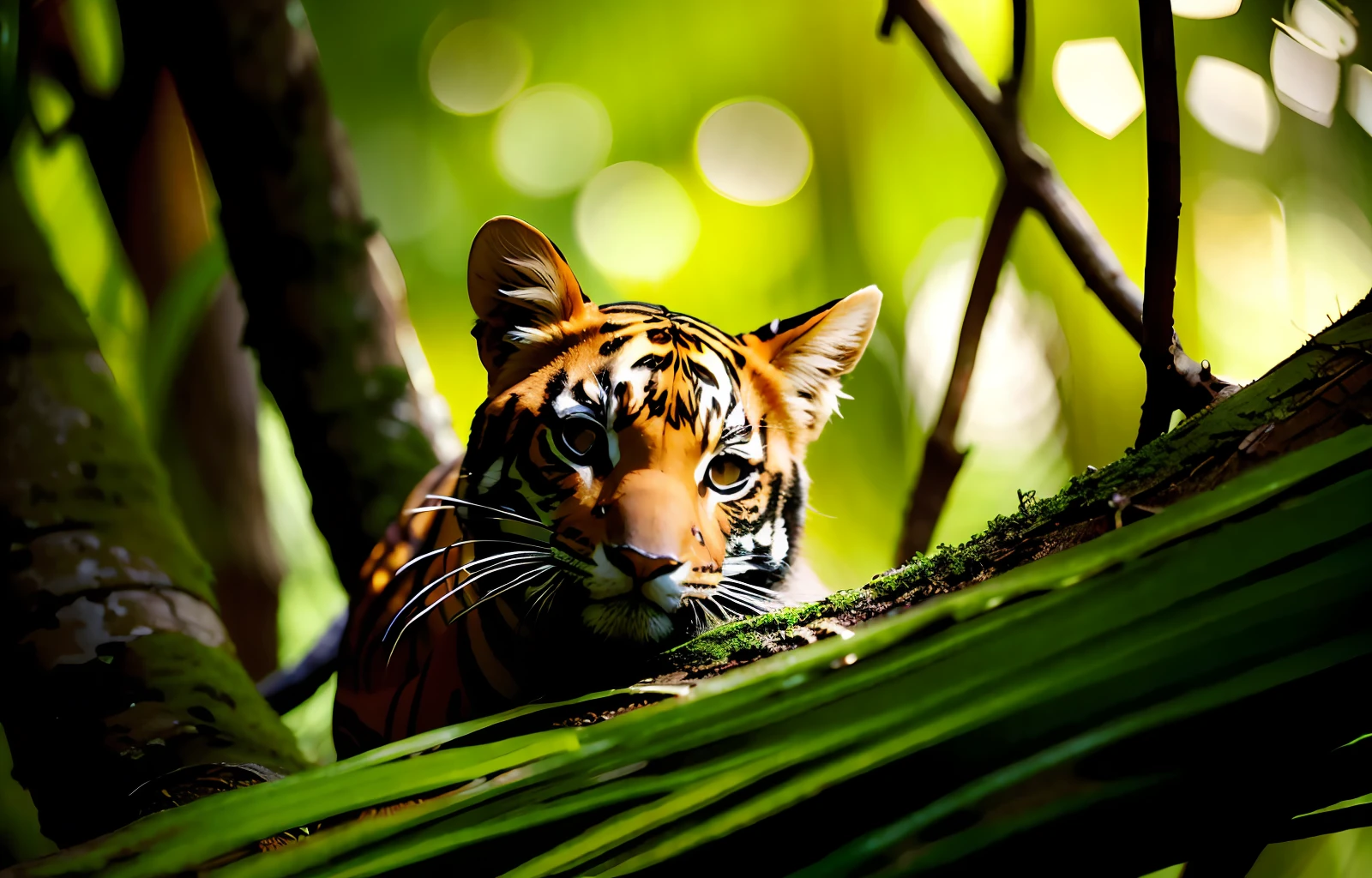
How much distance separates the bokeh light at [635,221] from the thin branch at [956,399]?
400mm

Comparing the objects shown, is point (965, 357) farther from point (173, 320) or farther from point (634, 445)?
point (173, 320)

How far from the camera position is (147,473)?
47.1 inches

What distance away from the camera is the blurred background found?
1.10 meters

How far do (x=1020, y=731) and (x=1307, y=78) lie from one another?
105cm

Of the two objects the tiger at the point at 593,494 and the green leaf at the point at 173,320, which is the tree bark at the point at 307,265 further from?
the tiger at the point at 593,494

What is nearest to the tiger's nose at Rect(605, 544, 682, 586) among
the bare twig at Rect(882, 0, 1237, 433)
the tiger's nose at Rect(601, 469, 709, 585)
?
the tiger's nose at Rect(601, 469, 709, 585)

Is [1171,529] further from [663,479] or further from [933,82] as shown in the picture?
[933,82]

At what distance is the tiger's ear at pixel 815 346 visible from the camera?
3.20 ft

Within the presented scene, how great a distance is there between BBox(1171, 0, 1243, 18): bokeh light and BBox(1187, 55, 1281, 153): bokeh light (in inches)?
2.3

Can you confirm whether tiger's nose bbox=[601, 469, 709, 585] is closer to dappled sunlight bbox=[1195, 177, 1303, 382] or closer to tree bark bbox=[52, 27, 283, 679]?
dappled sunlight bbox=[1195, 177, 1303, 382]

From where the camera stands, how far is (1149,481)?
590 mm

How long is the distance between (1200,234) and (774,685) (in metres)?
0.90

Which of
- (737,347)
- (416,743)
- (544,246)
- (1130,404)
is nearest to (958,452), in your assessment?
(1130,404)

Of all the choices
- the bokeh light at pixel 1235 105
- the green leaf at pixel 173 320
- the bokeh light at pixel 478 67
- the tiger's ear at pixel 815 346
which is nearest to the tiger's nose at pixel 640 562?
the tiger's ear at pixel 815 346
